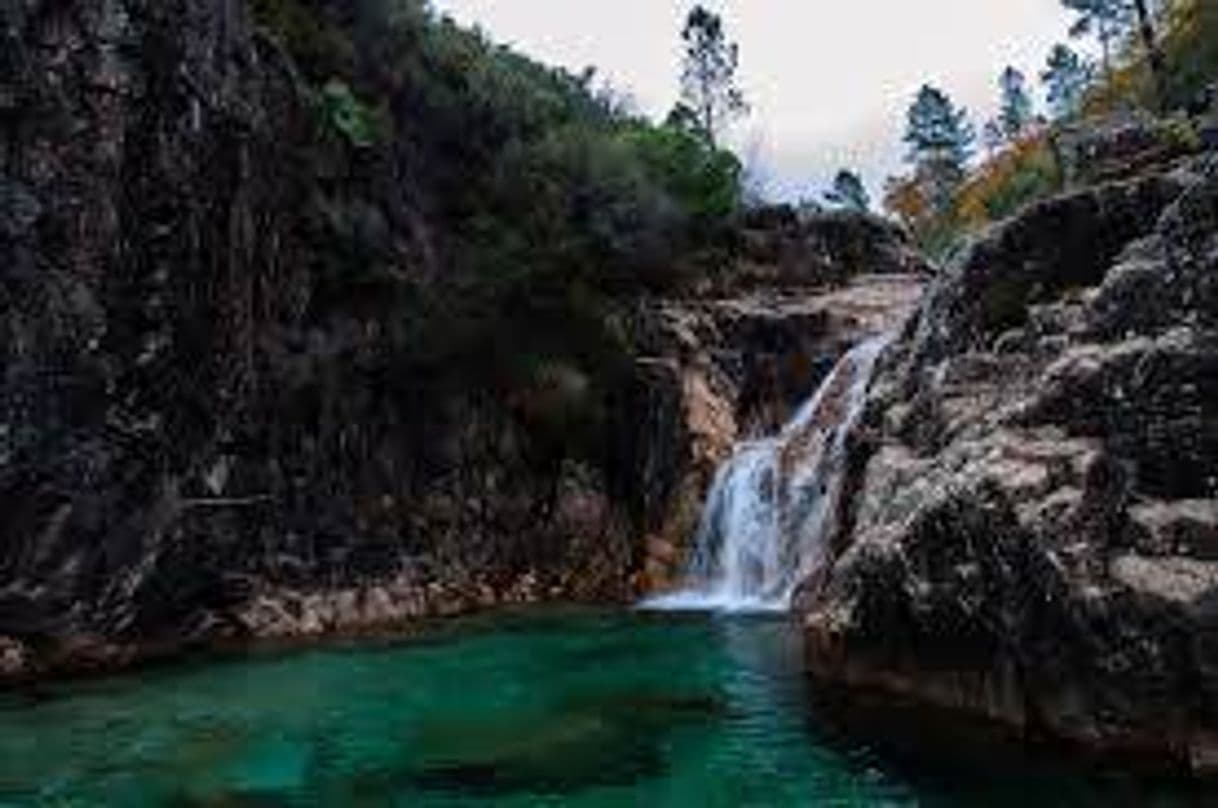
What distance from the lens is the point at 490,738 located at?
16.2 metres


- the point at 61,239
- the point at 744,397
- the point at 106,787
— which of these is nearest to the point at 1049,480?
the point at 106,787

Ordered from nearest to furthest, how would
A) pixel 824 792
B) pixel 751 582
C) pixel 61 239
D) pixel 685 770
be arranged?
pixel 824 792
pixel 685 770
pixel 61 239
pixel 751 582

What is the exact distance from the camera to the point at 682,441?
34.0 meters

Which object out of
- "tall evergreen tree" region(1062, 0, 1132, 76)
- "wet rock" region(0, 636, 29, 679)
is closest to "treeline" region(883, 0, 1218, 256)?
"tall evergreen tree" region(1062, 0, 1132, 76)

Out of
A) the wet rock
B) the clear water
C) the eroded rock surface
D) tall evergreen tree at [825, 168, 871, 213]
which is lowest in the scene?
the clear water

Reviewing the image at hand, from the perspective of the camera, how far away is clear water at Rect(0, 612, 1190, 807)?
43.6 ft

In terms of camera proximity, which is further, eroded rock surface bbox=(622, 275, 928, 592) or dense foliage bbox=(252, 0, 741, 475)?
eroded rock surface bbox=(622, 275, 928, 592)

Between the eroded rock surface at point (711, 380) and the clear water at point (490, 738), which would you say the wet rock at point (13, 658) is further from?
the eroded rock surface at point (711, 380)

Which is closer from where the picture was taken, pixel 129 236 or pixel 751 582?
pixel 129 236

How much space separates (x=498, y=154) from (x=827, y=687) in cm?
2080

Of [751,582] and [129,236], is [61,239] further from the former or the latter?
[751,582]

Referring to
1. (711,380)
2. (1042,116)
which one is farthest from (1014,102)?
(711,380)

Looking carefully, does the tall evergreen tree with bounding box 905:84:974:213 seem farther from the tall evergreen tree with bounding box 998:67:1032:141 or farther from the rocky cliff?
the rocky cliff

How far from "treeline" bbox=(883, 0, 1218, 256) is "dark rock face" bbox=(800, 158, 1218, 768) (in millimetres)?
33014
